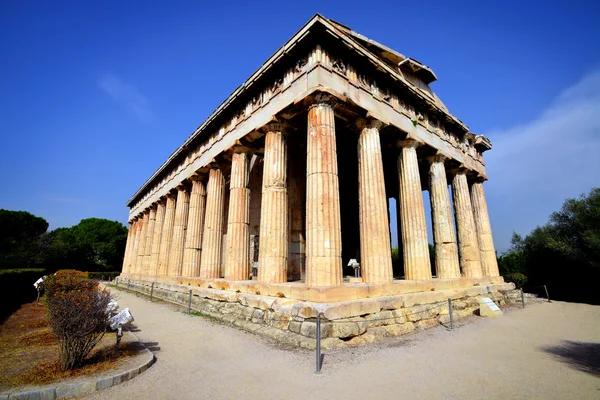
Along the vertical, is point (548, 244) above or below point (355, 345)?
above

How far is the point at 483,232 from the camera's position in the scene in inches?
625

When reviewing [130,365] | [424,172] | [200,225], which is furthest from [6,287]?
[424,172]

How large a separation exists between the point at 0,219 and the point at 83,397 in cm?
4585

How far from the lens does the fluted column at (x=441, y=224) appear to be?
12281 mm

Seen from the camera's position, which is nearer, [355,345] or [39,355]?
[39,355]

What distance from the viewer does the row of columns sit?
27.4 ft

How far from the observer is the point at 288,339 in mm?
6773

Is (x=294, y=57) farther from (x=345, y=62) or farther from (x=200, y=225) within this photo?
(x=200, y=225)

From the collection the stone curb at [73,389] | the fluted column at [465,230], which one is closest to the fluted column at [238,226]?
the stone curb at [73,389]

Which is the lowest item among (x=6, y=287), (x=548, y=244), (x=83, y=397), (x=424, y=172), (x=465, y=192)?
(x=83, y=397)

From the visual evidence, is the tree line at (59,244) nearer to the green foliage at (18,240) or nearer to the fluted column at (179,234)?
the green foliage at (18,240)

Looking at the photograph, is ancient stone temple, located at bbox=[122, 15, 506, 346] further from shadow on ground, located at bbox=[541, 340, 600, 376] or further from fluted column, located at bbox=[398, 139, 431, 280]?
shadow on ground, located at bbox=[541, 340, 600, 376]

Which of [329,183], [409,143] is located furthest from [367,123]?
[329,183]

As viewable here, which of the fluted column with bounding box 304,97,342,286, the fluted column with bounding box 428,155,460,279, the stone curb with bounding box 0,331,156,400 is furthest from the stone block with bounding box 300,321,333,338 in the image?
the fluted column with bounding box 428,155,460,279
